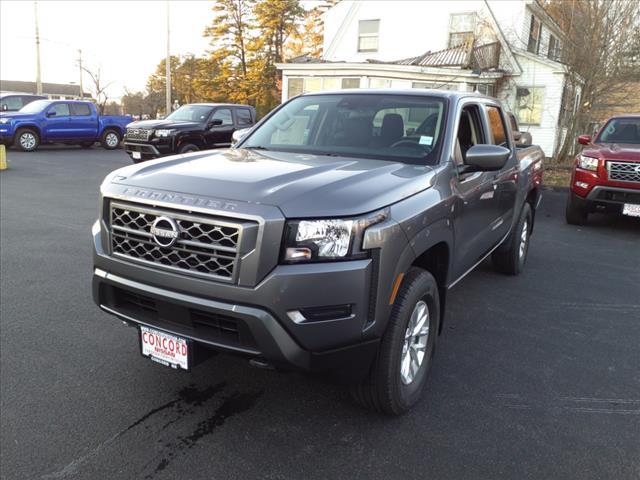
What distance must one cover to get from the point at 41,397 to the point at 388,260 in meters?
2.24

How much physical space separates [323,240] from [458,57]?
20520 millimetres

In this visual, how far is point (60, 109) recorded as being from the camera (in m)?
19.0

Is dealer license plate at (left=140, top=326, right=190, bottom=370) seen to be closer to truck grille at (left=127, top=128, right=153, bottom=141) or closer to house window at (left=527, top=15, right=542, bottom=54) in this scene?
truck grille at (left=127, top=128, right=153, bottom=141)

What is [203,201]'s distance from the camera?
8.33 feet

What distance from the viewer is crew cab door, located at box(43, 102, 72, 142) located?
18.7 metres

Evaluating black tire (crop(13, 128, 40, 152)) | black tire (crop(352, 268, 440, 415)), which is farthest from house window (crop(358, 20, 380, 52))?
black tire (crop(352, 268, 440, 415))

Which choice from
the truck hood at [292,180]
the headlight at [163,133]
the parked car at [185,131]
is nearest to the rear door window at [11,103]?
the parked car at [185,131]

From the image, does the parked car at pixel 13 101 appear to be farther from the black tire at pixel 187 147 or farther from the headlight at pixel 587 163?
the headlight at pixel 587 163

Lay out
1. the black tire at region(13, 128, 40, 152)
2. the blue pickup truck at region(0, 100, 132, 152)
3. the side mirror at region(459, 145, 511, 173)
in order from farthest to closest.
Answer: the black tire at region(13, 128, 40, 152) < the blue pickup truck at region(0, 100, 132, 152) < the side mirror at region(459, 145, 511, 173)

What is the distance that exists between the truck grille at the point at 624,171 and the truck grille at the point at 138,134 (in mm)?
10326

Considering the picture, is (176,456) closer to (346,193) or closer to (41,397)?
(41,397)

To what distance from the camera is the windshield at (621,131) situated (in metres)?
9.16

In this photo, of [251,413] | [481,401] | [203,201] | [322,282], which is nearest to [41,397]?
[251,413]

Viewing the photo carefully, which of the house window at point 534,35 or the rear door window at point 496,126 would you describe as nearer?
the rear door window at point 496,126
